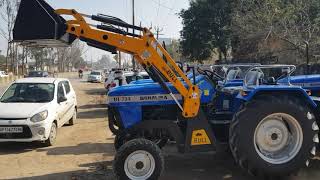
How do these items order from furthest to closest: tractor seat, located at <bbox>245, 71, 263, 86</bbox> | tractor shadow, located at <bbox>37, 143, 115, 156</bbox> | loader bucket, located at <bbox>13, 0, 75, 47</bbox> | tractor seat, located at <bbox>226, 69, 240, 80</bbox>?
tractor shadow, located at <bbox>37, 143, 115, 156</bbox>
tractor seat, located at <bbox>226, 69, 240, 80</bbox>
tractor seat, located at <bbox>245, 71, 263, 86</bbox>
loader bucket, located at <bbox>13, 0, 75, 47</bbox>

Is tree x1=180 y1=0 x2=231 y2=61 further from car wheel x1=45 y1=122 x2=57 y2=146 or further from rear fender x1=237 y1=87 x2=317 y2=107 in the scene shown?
rear fender x1=237 y1=87 x2=317 y2=107

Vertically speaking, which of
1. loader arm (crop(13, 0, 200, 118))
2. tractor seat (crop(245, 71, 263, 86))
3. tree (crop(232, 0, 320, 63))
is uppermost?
tree (crop(232, 0, 320, 63))

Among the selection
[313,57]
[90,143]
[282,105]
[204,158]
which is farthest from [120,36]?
[313,57]

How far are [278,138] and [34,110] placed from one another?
5.92 metres

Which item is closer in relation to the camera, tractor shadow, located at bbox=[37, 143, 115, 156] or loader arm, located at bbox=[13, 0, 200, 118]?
loader arm, located at bbox=[13, 0, 200, 118]

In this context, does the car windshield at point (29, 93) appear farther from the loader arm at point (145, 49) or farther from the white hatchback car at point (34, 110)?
the loader arm at point (145, 49)

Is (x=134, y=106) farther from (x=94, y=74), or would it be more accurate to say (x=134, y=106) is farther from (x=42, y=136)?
(x=94, y=74)

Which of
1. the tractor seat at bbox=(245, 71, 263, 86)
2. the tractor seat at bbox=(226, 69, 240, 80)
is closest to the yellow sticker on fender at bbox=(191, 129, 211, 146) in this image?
the tractor seat at bbox=(245, 71, 263, 86)

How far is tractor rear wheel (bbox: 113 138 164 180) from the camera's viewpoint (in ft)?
22.0

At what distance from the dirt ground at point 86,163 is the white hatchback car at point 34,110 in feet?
1.27

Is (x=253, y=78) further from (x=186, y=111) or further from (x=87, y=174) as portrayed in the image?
(x=87, y=174)

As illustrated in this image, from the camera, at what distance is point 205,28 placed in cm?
3531

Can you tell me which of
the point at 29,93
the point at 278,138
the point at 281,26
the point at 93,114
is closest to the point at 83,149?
the point at 29,93

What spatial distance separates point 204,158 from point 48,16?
4156mm
